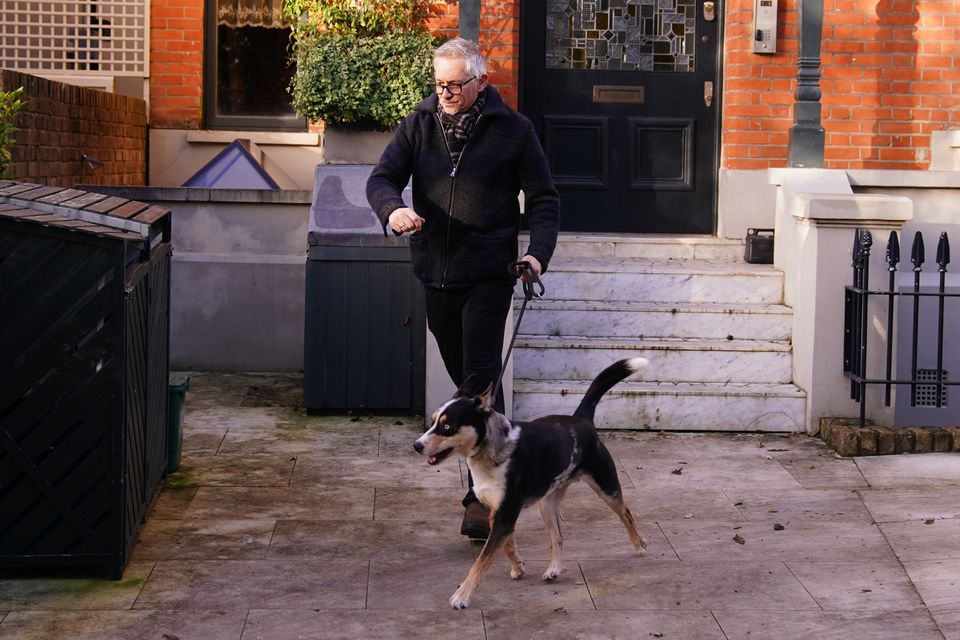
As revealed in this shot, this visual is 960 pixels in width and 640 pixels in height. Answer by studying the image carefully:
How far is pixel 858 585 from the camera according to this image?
539 centimetres

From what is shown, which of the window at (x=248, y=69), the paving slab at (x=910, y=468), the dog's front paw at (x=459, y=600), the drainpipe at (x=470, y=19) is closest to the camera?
the dog's front paw at (x=459, y=600)

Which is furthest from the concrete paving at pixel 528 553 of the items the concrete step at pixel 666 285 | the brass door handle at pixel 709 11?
the brass door handle at pixel 709 11

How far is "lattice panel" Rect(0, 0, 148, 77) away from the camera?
38.0ft

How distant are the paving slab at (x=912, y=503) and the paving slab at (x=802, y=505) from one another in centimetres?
7

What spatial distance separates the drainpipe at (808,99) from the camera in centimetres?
944

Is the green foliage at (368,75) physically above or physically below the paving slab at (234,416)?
above

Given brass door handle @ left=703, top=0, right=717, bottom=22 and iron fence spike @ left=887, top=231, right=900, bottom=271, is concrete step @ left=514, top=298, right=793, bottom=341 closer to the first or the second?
iron fence spike @ left=887, top=231, right=900, bottom=271

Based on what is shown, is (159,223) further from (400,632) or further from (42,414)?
(400,632)

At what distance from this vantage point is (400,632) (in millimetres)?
4781

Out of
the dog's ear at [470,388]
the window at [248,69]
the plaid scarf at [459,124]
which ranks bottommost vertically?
the dog's ear at [470,388]

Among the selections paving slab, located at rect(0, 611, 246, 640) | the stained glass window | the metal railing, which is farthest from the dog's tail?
the stained glass window

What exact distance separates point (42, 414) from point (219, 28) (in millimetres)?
7370

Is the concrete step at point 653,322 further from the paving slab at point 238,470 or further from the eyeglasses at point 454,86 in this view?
the eyeglasses at point 454,86

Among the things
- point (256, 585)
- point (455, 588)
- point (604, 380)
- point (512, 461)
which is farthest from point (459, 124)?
point (256, 585)
